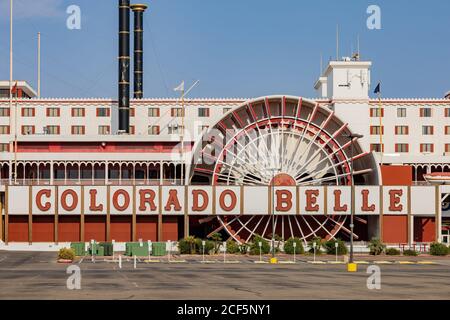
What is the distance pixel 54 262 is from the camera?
70.4 m

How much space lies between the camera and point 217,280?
163 ft

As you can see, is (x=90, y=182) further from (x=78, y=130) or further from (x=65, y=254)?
(x=65, y=254)

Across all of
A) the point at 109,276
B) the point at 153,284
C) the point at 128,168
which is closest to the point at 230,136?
the point at 128,168

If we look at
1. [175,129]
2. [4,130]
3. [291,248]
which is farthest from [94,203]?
[4,130]

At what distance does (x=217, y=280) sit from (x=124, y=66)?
64.1 meters

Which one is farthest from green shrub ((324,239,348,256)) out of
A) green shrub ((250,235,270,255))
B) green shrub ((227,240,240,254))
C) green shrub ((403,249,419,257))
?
A: green shrub ((227,240,240,254))

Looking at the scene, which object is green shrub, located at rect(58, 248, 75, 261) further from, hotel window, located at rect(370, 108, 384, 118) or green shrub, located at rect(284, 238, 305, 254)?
hotel window, located at rect(370, 108, 384, 118)

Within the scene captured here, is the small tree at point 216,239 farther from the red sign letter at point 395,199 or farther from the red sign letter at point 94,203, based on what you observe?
the red sign letter at point 395,199

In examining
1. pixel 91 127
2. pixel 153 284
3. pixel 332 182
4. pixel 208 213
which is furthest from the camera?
pixel 91 127

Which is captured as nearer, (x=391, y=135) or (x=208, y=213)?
(x=208, y=213)

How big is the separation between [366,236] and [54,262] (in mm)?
39474

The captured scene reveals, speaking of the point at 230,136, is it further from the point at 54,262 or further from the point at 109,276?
the point at 109,276

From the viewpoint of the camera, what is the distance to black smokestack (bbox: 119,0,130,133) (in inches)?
4176

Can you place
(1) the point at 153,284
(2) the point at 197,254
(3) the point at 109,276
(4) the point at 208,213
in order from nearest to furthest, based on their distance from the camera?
(1) the point at 153,284 < (3) the point at 109,276 < (2) the point at 197,254 < (4) the point at 208,213
